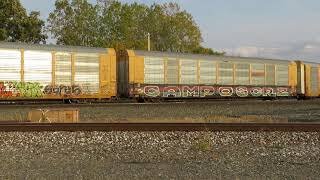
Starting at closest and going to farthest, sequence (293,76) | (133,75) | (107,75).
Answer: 1. (107,75)
2. (133,75)
3. (293,76)

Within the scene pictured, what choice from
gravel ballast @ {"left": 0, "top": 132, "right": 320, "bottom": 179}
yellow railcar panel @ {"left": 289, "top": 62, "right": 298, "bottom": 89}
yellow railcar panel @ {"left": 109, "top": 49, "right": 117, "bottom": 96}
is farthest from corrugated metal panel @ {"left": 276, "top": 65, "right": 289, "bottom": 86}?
gravel ballast @ {"left": 0, "top": 132, "right": 320, "bottom": 179}

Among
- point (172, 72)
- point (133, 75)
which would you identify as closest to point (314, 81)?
point (172, 72)

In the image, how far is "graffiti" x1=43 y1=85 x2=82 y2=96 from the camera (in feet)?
80.6

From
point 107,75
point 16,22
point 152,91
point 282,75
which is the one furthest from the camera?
point 16,22

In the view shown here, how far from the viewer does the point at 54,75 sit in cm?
2472

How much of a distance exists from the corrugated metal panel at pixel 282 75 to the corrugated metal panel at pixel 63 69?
51.3 feet

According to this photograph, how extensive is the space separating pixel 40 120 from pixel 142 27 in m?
56.5

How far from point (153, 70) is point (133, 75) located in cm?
133

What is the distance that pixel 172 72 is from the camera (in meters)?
28.7

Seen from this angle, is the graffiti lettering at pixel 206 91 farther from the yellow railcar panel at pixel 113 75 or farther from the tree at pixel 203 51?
the tree at pixel 203 51

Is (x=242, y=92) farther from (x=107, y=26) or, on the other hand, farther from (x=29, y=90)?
(x=107, y=26)

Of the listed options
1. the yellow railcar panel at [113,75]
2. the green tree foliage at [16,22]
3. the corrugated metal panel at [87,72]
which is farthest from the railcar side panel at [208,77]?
the green tree foliage at [16,22]

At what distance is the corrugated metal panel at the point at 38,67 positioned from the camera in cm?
2366

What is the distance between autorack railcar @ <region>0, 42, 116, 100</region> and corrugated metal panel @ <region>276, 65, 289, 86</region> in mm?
12861
